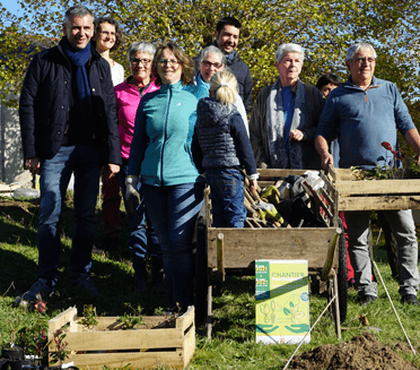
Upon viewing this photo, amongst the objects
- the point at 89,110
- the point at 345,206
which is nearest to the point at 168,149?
the point at 89,110

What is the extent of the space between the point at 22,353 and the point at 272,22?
8594 mm

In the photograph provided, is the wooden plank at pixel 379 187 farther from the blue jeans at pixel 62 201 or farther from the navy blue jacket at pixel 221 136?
the blue jeans at pixel 62 201

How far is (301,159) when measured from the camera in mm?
5203

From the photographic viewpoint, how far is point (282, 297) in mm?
3521

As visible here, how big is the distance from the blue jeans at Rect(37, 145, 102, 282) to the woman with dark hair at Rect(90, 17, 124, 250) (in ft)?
2.12

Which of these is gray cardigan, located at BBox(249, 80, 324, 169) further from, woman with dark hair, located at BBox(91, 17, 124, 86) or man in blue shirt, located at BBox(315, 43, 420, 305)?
woman with dark hair, located at BBox(91, 17, 124, 86)

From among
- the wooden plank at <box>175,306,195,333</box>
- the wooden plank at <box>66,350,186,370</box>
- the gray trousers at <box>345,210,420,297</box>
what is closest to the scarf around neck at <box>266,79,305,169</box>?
the gray trousers at <box>345,210,420,297</box>

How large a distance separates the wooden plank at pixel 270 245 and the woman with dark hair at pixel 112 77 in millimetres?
2157

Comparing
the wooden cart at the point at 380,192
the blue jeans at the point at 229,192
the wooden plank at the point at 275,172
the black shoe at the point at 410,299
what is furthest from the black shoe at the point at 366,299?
the blue jeans at the point at 229,192

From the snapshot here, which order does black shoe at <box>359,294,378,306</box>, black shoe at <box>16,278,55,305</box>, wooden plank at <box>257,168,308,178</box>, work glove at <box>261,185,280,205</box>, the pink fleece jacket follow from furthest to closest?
Result: the pink fleece jacket
wooden plank at <box>257,168,308,178</box>
work glove at <box>261,185,280,205</box>
black shoe at <box>359,294,378,306</box>
black shoe at <box>16,278,55,305</box>

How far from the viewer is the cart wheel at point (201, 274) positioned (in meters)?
3.85

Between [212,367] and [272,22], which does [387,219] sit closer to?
[212,367]

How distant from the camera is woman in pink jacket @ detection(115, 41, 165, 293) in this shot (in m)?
4.95

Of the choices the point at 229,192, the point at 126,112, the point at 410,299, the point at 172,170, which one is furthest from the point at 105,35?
the point at 410,299
